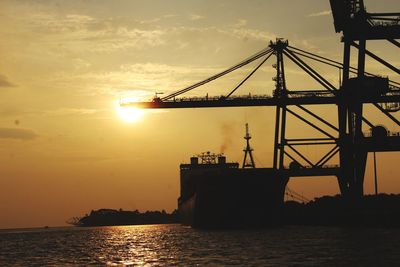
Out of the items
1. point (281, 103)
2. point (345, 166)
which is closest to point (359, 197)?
point (345, 166)

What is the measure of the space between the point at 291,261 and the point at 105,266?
11.2 meters

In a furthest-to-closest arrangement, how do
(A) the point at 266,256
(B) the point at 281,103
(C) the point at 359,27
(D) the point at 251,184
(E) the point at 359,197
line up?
(B) the point at 281,103 → (D) the point at 251,184 → (E) the point at 359,197 → (C) the point at 359,27 → (A) the point at 266,256

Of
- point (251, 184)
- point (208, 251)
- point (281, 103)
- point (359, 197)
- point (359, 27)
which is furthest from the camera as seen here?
point (281, 103)

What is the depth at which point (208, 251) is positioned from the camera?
43.1 meters

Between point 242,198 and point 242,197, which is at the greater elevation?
point 242,197

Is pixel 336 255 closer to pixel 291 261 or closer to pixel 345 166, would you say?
pixel 291 261

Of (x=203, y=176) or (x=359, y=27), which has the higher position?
(x=359, y=27)

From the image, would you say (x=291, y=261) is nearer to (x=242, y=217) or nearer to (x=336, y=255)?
(x=336, y=255)

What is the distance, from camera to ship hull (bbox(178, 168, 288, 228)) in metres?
72.2

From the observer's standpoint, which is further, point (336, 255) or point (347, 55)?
point (347, 55)

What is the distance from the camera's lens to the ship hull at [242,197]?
7219cm

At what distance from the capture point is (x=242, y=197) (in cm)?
7188

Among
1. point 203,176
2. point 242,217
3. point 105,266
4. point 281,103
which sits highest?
point 281,103

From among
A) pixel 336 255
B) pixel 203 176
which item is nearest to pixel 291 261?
pixel 336 255
